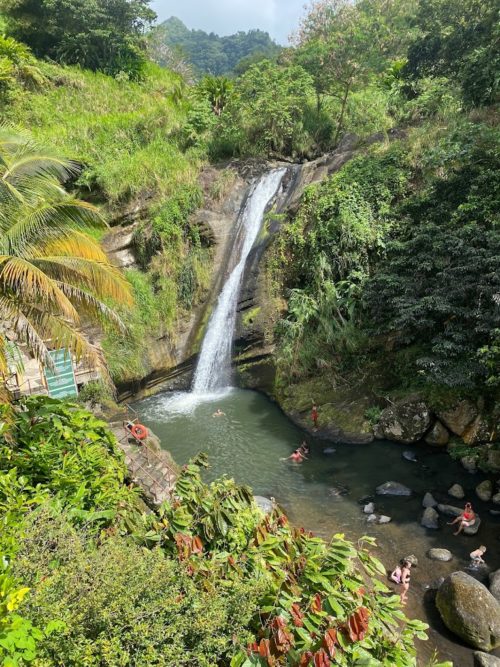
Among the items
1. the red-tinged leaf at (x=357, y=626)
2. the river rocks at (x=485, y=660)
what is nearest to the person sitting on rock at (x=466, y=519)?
the river rocks at (x=485, y=660)

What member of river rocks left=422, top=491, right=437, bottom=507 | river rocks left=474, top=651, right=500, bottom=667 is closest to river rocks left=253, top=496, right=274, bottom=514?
river rocks left=422, top=491, right=437, bottom=507

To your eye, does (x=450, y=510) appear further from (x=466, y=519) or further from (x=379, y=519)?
(x=379, y=519)

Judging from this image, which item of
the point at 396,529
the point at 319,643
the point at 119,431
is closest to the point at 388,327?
the point at 396,529

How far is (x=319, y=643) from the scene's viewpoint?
303 centimetres

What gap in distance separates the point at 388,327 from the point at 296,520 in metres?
5.75

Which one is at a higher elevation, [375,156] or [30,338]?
[375,156]

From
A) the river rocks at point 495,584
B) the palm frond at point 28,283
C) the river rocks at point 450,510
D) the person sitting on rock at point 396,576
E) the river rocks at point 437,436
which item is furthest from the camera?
the river rocks at point 437,436

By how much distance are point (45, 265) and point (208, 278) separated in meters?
11.7

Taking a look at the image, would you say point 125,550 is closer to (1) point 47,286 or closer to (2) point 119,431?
(1) point 47,286

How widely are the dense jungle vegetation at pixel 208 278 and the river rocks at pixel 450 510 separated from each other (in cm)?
262

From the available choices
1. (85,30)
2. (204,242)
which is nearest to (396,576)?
(204,242)

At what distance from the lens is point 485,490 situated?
9.74 metres

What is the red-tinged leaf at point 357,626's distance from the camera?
299cm

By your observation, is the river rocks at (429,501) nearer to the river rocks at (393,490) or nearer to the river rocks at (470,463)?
the river rocks at (393,490)
